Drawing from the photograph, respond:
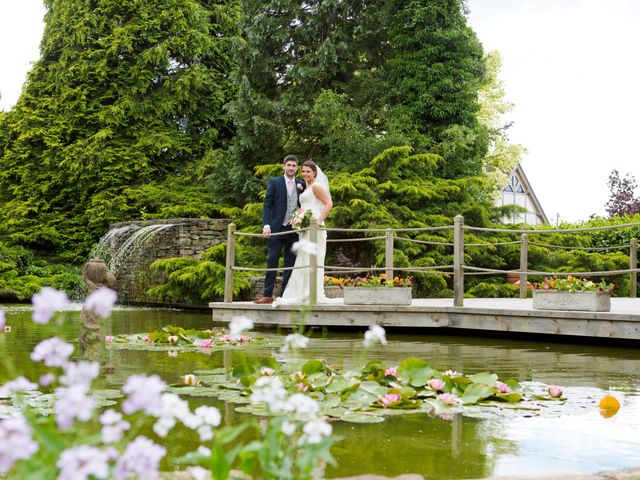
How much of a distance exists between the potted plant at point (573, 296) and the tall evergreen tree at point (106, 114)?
47.9ft

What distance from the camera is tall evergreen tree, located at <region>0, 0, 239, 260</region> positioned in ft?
74.8

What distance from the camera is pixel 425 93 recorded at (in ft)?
63.5

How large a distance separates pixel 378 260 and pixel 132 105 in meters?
10.7

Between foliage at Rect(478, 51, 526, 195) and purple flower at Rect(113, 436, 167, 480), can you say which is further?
foliage at Rect(478, 51, 526, 195)

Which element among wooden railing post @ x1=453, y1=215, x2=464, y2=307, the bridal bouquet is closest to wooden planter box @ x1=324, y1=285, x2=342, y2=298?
the bridal bouquet

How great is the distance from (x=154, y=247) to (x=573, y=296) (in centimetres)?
1080

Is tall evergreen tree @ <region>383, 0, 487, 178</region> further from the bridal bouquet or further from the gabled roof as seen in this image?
the gabled roof

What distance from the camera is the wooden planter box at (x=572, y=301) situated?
9094 mm

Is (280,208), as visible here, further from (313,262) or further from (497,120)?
(497,120)

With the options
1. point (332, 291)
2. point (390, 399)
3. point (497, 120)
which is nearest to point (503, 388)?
point (390, 399)

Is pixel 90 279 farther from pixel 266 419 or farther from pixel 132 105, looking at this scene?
pixel 132 105

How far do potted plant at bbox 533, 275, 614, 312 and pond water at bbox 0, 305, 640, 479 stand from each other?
0.63m

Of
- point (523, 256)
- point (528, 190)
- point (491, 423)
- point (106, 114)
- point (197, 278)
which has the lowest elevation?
point (491, 423)

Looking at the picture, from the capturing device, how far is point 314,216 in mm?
10766
